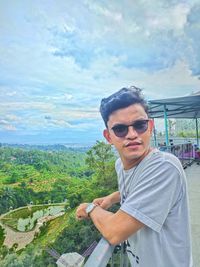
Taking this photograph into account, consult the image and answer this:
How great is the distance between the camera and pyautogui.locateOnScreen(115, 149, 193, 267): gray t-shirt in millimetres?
701

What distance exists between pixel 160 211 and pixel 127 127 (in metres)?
0.30

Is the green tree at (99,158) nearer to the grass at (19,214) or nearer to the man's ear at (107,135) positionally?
the man's ear at (107,135)

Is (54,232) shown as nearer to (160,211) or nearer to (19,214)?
(160,211)

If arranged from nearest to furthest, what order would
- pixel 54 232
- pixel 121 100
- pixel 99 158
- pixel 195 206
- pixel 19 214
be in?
1. pixel 121 100
2. pixel 195 206
3. pixel 99 158
4. pixel 54 232
5. pixel 19 214

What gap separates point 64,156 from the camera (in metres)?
16.3

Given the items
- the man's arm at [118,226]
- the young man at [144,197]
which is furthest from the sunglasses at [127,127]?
the man's arm at [118,226]

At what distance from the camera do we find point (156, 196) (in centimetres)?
70

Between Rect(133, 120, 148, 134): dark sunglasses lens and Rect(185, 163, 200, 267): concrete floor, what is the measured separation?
1704 millimetres

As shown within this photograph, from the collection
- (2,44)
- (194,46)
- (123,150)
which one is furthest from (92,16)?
(123,150)

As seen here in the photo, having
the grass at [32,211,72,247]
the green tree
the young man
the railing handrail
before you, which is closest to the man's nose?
the young man

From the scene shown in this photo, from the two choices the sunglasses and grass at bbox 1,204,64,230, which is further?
grass at bbox 1,204,64,230

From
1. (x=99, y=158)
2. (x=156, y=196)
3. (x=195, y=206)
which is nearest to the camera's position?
(x=156, y=196)

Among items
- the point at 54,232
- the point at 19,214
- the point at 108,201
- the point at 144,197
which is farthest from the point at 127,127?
the point at 19,214

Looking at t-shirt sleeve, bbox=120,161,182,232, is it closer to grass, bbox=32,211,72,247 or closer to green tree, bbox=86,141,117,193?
grass, bbox=32,211,72,247
